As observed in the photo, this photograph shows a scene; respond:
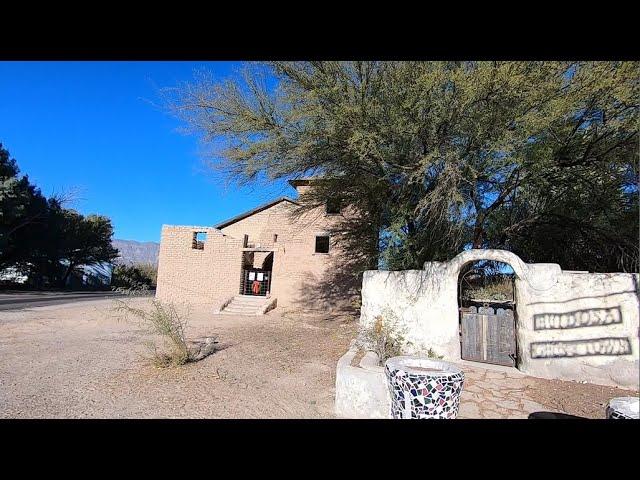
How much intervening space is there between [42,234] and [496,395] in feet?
106

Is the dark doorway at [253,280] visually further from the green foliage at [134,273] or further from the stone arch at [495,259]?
the green foliage at [134,273]

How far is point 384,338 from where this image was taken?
5.88m

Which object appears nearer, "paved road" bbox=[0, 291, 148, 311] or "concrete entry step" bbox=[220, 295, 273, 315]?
"paved road" bbox=[0, 291, 148, 311]

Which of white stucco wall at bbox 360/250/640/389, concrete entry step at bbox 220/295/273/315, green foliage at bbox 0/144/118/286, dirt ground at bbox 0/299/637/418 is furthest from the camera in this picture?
green foliage at bbox 0/144/118/286

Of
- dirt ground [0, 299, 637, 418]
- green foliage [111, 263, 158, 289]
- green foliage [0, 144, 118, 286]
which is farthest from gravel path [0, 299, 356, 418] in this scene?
green foliage [111, 263, 158, 289]

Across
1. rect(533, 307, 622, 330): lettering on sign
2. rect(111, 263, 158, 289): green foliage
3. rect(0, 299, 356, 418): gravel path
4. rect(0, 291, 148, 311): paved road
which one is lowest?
rect(0, 299, 356, 418): gravel path

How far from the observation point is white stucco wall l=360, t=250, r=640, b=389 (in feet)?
17.4

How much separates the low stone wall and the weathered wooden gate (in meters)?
2.95

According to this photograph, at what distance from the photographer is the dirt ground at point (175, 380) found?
4.43m

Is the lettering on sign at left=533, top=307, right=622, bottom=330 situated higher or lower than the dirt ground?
higher

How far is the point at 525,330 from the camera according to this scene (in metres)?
5.97

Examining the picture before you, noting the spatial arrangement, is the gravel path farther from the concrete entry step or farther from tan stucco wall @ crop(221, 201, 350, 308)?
tan stucco wall @ crop(221, 201, 350, 308)
